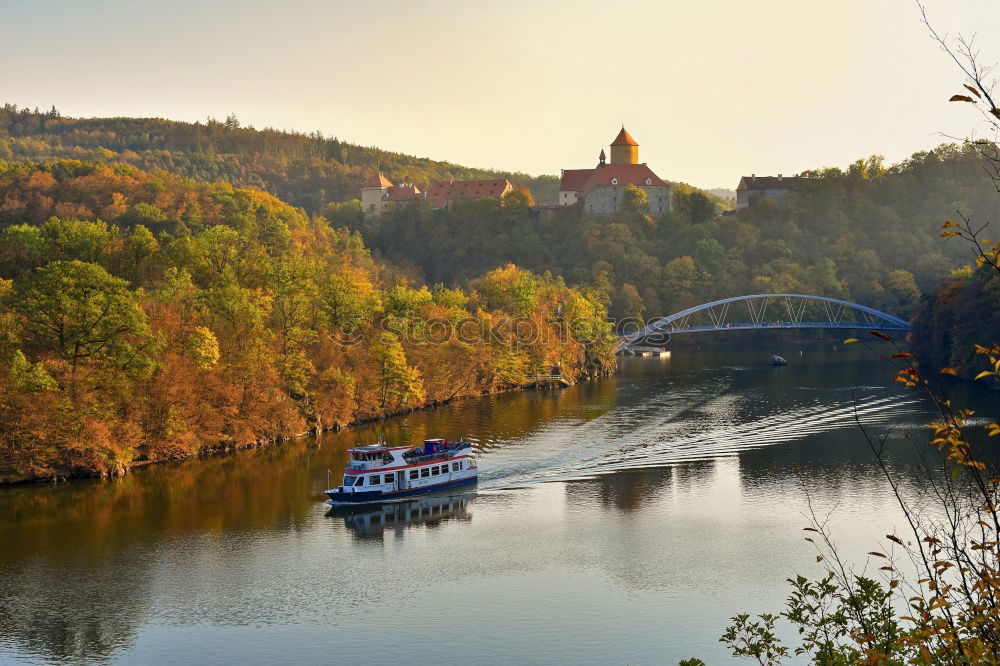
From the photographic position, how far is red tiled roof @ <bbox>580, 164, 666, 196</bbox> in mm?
99375

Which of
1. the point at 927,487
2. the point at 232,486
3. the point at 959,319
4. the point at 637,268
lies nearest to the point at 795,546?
the point at 927,487

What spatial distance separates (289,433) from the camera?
38.1m

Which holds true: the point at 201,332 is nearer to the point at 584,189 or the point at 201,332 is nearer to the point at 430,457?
the point at 430,457

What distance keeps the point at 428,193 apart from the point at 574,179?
15714 millimetres

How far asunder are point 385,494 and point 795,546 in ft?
39.1

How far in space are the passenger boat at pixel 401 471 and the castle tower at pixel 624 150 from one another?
252 ft

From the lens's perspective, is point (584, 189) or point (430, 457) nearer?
point (430, 457)

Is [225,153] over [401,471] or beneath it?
over

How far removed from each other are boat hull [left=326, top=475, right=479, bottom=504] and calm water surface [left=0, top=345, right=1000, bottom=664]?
473 mm

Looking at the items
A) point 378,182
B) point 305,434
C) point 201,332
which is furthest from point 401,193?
point 201,332

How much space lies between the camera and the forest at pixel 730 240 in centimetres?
8269

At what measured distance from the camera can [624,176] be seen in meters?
99.6

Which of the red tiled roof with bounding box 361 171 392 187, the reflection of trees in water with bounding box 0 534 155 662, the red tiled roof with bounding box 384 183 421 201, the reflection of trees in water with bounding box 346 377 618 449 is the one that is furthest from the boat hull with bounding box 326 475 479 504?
the red tiled roof with bounding box 361 171 392 187

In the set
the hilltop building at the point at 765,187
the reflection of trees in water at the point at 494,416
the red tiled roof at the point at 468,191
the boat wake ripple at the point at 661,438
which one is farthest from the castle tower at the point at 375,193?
the boat wake ripple at the point at 661,438
